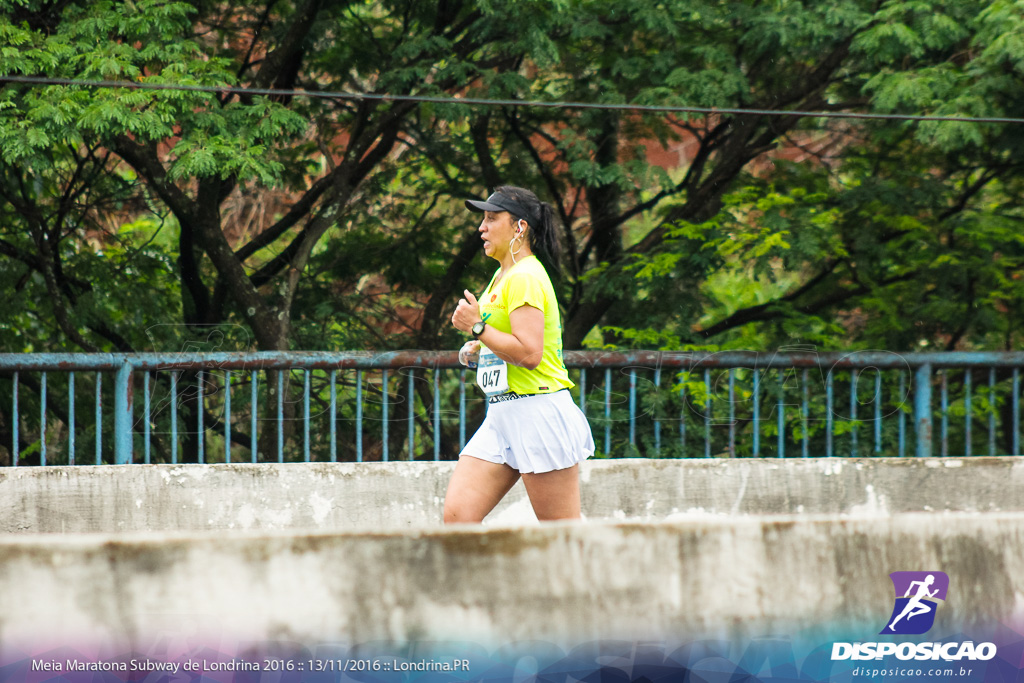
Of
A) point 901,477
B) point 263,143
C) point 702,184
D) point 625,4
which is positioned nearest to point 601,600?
point 901,477

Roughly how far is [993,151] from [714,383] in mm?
3512

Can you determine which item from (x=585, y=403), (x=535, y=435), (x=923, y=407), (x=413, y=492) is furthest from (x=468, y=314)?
(x=923, y=407)

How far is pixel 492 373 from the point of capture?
3.37 metres

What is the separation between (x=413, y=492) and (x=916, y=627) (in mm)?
2578

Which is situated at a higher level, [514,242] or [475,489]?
[514,242]

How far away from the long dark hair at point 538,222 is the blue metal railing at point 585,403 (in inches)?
76.0

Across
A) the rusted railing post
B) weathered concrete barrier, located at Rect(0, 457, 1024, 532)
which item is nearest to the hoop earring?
weathered concrete barrier, located at Rect(0, 457, 1024, 532)

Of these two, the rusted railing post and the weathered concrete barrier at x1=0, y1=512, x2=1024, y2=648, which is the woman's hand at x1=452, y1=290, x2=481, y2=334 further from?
the rusted railing post

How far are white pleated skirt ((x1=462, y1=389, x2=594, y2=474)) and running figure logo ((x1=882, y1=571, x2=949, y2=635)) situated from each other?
126cm

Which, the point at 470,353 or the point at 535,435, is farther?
the point at 470,353

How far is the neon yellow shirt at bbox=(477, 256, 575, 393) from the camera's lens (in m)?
3.22

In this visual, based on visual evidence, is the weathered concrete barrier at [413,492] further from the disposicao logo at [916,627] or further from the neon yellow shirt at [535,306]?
the disposicao logo at [916,627]

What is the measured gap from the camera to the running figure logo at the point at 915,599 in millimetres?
2209

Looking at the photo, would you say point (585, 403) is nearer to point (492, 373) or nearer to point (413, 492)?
point (413, 492)
